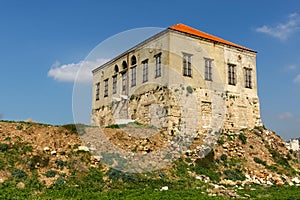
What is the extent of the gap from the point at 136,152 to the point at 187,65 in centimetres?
872

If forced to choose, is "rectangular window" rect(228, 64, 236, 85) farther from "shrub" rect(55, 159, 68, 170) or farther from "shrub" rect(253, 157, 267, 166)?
"shrub" rect(55, 159, 68, 170)

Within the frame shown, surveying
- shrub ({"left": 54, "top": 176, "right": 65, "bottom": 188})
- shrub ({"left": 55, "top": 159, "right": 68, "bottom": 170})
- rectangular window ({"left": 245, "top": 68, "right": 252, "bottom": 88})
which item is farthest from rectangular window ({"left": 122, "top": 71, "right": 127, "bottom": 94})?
shrub ({"left": 54, "top": 176, "right": 65, "bottom": 188})

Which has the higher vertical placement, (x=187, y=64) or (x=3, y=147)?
(x=187, y=64)

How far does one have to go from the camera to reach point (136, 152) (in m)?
19.7

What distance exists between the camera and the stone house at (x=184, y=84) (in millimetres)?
24219

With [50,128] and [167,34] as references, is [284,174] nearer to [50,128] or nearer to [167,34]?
[167,34]

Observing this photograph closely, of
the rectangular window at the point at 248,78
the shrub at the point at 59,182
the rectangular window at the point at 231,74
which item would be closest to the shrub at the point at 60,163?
the shrub at the point at 59,182

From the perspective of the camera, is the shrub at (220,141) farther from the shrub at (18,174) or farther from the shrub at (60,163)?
the shrub at (18,174)

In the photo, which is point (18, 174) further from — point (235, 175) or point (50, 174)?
point (235, 175)

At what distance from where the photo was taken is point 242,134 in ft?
86.8

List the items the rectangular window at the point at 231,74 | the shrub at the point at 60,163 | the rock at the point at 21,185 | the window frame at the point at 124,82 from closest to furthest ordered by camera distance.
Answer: the rock at the point at 21,185 < the shrub at the point at 60,163 < the rectangular window at the point at 231,74 < the window frame at the point at 124,82

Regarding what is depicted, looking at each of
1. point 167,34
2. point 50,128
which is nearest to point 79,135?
point 50,128

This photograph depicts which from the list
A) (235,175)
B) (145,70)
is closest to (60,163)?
(235,175)

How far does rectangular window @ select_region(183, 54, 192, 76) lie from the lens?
25.0 metres
